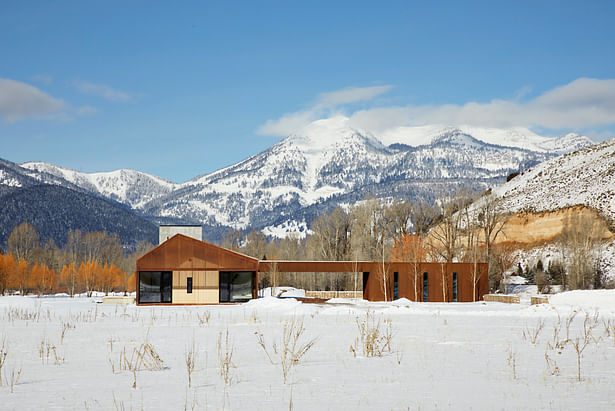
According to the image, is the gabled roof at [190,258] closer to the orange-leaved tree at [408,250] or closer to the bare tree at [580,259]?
the orange-leaved tree at [408,250]

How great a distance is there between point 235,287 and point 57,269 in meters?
73.6

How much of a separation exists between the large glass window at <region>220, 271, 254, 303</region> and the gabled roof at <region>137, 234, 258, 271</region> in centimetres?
41

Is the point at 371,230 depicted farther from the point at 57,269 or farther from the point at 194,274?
the point at 57,269

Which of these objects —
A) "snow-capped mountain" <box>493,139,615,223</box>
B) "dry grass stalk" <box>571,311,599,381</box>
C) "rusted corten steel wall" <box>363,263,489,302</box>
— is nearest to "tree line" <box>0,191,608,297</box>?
"rusted corten steel wall" <box>363,263,489,302</box>

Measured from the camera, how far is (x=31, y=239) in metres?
96.1

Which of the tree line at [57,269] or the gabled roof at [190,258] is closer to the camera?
the gabled roof at [190,258]

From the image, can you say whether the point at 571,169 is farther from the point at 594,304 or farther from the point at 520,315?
the point at 520,315

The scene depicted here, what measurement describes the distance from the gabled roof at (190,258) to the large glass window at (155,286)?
396 mm

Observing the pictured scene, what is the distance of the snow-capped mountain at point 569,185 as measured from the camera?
7569cm

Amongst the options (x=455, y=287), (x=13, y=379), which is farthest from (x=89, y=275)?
(x=13, y=379)

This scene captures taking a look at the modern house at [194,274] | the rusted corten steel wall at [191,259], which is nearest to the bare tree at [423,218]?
the modern house at [194,274]

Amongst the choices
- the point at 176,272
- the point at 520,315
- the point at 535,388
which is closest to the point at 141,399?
the point at 535,388

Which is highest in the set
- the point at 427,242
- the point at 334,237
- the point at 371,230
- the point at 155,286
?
the point at 371,230

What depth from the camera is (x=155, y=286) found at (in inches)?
1529
